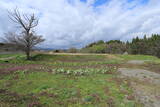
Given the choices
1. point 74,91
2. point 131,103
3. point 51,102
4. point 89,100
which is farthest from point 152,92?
point 51,102

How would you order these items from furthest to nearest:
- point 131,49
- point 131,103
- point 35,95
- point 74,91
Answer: point 131,49, point 74,91, point 35,95, point 131,103

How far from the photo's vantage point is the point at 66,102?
156 inches

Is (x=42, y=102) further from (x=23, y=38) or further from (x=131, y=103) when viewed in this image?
(x=23, y=38)

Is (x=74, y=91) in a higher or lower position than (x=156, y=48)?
lower

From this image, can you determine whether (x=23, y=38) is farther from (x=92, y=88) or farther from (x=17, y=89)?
(x=92, y=88)

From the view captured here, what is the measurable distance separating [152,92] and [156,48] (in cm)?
4082

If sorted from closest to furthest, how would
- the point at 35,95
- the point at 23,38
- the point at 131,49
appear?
the point at 35,95, the point at 23,38, the point at 131,49

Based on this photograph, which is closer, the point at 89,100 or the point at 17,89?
the point at 89,100

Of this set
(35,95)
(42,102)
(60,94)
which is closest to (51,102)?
(42,102)

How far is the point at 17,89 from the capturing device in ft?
17.0

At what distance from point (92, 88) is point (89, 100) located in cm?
120

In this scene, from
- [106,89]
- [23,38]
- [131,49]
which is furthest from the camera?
[131,49]

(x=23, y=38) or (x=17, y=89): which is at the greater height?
(x=23, y=38)

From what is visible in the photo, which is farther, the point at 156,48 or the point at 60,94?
the point at 156,48
